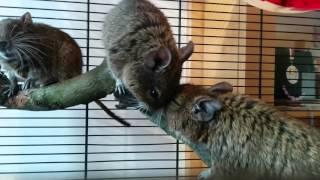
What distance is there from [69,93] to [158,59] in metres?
0.26

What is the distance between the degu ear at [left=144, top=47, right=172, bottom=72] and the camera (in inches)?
35.5

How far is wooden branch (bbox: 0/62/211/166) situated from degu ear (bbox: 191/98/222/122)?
268mm

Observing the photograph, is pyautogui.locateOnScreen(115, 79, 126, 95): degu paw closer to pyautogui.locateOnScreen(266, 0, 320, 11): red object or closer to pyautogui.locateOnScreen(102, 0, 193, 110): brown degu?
pyautogui.locateOnScreen(102, 0, 193, 110): brown degu

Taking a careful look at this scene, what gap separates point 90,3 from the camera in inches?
61.9

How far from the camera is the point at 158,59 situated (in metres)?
0.91

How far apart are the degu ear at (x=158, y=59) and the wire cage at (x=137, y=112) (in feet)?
2.07

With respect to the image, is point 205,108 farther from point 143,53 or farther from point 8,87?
point 8,87

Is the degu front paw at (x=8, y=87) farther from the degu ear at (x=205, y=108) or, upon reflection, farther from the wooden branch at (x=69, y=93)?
the degu ear at (x=205, y=108)

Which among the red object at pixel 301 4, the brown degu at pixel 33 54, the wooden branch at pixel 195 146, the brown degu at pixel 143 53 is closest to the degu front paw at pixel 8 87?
the brown degu at pixel 33 54

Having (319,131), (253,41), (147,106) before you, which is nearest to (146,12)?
(147,106)

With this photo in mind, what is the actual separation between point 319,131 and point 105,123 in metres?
0.99

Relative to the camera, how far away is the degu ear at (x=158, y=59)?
90cm

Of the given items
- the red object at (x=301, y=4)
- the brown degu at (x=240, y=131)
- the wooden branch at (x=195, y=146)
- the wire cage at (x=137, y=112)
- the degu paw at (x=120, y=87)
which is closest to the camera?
the brown degu at (x=240, y=131)

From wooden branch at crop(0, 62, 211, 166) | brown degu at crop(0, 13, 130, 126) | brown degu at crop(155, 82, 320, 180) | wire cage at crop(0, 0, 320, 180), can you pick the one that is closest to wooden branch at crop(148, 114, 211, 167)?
→ brown degu at crop(155, 82, 320, 180)
